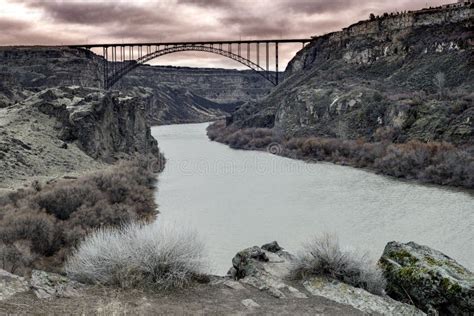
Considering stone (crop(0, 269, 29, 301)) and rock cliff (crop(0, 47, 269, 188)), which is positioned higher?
rock cliff (crop(0, 47, 269, 188))

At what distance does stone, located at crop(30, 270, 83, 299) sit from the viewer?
201 inches

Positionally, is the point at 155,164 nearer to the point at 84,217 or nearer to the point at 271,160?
the point at 271,160

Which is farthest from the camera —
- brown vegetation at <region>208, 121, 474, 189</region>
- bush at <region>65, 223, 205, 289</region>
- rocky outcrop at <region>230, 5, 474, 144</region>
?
rocky outcrop at <region>230, 5, 474, 144</region>

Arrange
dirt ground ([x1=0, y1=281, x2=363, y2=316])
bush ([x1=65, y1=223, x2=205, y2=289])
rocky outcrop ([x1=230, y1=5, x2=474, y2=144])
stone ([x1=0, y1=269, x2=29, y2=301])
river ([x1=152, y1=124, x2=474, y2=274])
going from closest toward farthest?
dirt ground ([x1=0, y1=281, x2=363, y2=316]) < stone ([x1=0, y1=269, x2=29, y2=301]) < bush ([x1=65, y1=223, x2=205, y2=289]) < river ([x1=152, y1=124, x2=474, y2=274]) < rocky outcrop ([x1=230, y1=5, x2=474, y2=144])

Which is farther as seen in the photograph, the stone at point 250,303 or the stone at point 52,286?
the stone at point 250,303

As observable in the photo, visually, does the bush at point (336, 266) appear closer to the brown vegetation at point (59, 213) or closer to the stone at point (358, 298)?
the stone at point (358, 298)

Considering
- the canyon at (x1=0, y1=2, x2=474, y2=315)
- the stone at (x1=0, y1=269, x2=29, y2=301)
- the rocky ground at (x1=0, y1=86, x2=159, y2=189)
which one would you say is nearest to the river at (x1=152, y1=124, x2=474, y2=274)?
the canyon at (x1=0, y1=2, x2=474, y2=315)

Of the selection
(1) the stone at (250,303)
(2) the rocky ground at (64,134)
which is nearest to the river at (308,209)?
(1) the stone at (250,303)

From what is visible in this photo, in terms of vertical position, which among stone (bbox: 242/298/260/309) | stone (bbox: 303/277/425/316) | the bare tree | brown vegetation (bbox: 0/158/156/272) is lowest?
brown vegetation (bbox: 0/158/156/272)

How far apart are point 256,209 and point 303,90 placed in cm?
3057

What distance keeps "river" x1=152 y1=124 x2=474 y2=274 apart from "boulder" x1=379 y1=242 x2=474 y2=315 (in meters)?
0.68

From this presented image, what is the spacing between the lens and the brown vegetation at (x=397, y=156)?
22.4 meters

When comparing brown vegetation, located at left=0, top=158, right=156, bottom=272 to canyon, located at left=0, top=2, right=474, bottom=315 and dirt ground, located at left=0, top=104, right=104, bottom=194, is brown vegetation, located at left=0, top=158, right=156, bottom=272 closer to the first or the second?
canyon, located at left=0, top=2, right=474, bottom=315

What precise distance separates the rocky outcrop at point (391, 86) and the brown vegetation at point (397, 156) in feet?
5.00
